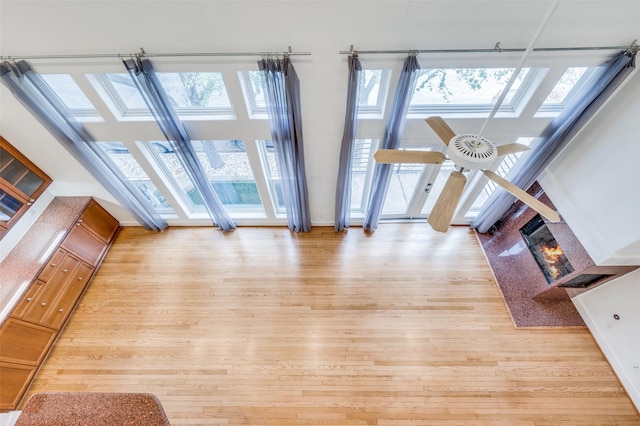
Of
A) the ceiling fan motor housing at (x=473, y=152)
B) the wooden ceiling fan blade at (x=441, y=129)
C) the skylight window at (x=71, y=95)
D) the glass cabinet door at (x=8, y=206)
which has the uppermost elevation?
the skylight window at (x=71, y=95)

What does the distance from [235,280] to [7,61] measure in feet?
11.2

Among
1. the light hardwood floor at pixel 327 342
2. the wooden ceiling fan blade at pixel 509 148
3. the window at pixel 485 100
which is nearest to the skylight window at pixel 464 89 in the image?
the window at pixel 485 100

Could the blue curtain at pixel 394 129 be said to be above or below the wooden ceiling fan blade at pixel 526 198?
above

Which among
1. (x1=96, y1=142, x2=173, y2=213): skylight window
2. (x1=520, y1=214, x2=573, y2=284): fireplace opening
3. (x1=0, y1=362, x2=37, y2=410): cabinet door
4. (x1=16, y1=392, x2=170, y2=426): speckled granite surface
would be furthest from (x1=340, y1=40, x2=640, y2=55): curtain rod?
(x1=0, y1=362, x2=37, y2=410): cabinet door

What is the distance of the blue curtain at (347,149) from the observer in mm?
2818

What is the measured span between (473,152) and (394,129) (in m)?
1.69

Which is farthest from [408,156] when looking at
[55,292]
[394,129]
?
[55,292]

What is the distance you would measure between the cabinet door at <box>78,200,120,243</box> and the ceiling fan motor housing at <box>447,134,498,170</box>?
Result: 4969mm

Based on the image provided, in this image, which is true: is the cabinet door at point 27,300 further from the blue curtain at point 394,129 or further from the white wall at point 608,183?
the white wall at point 608,183

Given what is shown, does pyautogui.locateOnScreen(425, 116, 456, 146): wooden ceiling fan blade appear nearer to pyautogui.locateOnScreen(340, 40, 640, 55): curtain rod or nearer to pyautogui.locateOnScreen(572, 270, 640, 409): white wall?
pyautogui.locateOnScreen(340, 40, 640, 55): curtain rod

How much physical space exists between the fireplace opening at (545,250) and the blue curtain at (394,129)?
2148 mm

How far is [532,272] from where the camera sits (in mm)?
4125

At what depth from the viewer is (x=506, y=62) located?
9.18 ft

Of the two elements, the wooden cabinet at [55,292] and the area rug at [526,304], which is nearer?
the wooden cabinet at [55,292]
